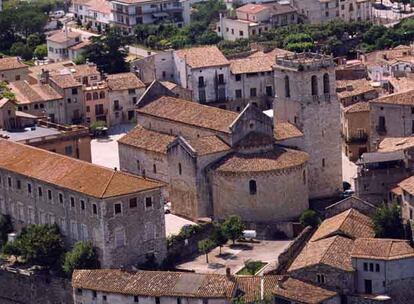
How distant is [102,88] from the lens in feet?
349

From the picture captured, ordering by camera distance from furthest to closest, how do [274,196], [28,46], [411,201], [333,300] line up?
1. [28,46]
2. [274,196]
3. [411,201]
4. [333,300]

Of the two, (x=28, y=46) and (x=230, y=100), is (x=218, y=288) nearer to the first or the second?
(x=230, y=100)

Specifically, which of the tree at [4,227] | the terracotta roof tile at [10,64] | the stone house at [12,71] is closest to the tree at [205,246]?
the tree at [4,227]

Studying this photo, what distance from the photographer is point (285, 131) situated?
86.1m

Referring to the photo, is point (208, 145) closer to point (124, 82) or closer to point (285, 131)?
point (285, 131)

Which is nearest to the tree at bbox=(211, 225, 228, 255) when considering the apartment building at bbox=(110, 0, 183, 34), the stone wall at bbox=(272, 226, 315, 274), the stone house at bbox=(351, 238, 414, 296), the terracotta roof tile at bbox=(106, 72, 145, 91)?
the stone wall at bbox=(272, 226, 315, 274)

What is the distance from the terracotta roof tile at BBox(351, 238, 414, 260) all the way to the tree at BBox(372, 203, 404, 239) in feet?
8.39

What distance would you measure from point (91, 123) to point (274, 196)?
25.5 metres

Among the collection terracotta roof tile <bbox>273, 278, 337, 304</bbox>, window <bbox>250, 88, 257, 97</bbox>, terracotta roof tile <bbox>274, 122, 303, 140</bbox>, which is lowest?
window <bbox>250, 88, 257, 97</bbox>

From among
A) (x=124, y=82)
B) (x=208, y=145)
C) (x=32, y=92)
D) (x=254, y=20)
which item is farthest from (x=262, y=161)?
(x=254, y=20)

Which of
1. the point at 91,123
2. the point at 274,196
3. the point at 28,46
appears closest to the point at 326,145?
the point at 274,196

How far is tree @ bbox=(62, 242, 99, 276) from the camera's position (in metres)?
77.4

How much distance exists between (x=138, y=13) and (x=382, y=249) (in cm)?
6325

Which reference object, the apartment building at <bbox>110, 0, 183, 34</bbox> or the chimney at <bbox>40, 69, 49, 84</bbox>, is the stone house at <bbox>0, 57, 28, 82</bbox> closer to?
the chimney at <bbox>40, 69, 49, 84</bbox>
